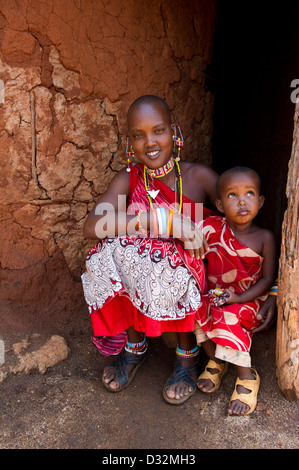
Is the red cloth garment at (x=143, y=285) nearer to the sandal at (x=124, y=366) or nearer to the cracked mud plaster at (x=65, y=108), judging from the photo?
the sandal at (x=124, y=366)

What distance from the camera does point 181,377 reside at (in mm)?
2080

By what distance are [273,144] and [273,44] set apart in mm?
751

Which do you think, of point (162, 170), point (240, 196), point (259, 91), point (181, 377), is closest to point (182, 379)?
point (181, 377)

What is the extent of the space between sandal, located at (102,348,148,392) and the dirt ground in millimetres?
32

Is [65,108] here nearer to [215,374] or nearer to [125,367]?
[125,367]

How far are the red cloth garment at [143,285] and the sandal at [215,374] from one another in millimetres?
281

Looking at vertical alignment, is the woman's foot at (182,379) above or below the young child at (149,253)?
below

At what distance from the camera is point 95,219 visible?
206 cm

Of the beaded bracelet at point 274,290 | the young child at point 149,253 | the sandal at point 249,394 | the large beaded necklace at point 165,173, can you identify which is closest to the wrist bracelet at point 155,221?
the young child at point 149,253

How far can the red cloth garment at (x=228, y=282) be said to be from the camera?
1.94 m

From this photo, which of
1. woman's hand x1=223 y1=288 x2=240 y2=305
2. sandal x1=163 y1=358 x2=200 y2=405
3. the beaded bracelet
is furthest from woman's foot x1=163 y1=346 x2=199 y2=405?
the beaded bracelet

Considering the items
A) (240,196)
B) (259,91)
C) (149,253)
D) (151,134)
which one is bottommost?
(149,253)

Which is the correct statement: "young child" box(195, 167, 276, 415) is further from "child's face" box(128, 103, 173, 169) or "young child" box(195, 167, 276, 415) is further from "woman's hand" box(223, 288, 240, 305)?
"child's face" box(128, 103, 173, 169)

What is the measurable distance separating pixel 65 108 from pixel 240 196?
3.63ft
